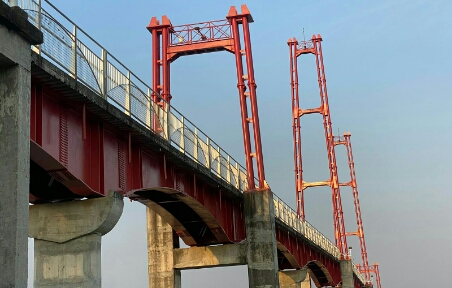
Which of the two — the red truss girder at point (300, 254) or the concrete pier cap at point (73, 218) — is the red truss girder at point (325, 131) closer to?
the red truss girder at point (300, 254)

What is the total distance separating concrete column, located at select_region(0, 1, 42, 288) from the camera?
13008 mm

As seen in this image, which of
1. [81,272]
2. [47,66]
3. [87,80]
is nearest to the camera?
[47,66]

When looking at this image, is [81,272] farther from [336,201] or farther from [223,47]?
[336,201]

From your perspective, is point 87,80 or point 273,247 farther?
point 273,247

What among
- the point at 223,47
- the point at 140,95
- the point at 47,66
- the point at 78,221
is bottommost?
the point at 78,221

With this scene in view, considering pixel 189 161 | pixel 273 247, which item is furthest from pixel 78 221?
pixel 273 247

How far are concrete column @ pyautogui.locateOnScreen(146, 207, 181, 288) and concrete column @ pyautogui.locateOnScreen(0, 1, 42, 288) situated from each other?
933 inches

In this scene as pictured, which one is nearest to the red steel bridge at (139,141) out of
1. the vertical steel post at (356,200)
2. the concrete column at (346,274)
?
the concrete column at (346,274)

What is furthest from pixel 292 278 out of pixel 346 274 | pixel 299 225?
pixel 346 274

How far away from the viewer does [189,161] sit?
2797 centimetres

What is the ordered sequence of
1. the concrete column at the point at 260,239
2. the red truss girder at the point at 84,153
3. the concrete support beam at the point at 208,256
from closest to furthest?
1. the red truss girder at the point at 84,153
2. the concrete column at the point at 260,239
3. the concrete support beam at the point at 208,256

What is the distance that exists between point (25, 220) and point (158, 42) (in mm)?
30935

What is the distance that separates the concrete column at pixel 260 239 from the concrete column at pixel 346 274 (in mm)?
41827

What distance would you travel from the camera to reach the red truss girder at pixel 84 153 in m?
17.4
